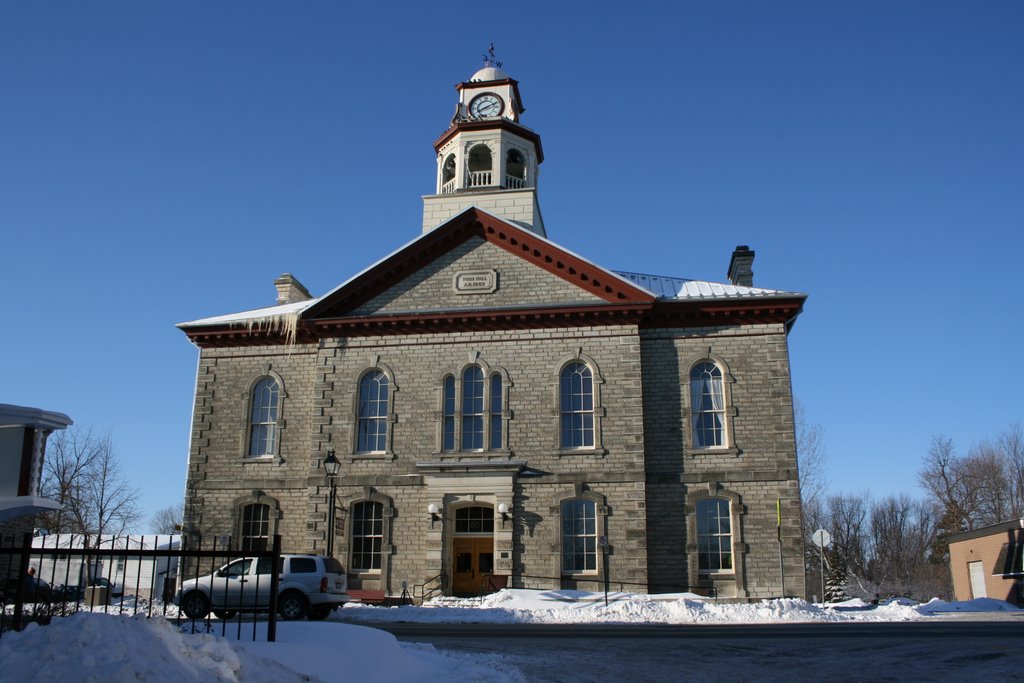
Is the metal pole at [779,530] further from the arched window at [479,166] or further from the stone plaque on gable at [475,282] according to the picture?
the arched window at [479,166]

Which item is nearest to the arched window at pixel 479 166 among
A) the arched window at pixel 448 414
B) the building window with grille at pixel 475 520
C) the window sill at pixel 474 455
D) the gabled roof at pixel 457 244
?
the gabled roof at pixel 457 244

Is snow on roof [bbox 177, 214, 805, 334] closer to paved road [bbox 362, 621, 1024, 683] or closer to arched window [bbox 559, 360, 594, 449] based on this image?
arched window [bbox 559, 360, 594, 449]

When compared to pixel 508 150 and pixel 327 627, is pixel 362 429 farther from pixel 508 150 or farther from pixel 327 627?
pixel 327 627

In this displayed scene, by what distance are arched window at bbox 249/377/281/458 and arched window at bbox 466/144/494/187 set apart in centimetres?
1019

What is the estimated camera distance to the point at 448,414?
1046 inches

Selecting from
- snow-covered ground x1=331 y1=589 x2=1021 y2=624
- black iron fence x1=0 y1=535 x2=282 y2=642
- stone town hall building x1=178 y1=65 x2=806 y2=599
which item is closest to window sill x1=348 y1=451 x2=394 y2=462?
stone town hall building x1=178 y1=65 x2=806 y2=599

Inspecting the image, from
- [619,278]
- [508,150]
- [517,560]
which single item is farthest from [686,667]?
[508,150]

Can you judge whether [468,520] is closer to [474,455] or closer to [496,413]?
[474,455]

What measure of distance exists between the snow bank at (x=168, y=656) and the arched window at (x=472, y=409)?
16.6 m

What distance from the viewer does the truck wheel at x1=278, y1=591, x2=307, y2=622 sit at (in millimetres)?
18969

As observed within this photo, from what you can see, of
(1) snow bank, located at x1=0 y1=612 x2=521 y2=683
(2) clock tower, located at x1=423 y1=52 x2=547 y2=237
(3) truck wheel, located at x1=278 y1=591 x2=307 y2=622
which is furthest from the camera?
(2) clock tower, located at x1=423 y1=52 x2=547 y2=237

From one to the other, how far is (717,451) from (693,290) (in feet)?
16.8

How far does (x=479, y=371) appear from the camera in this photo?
26.8 m

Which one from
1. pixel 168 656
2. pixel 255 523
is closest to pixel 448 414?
pixel 255 523
